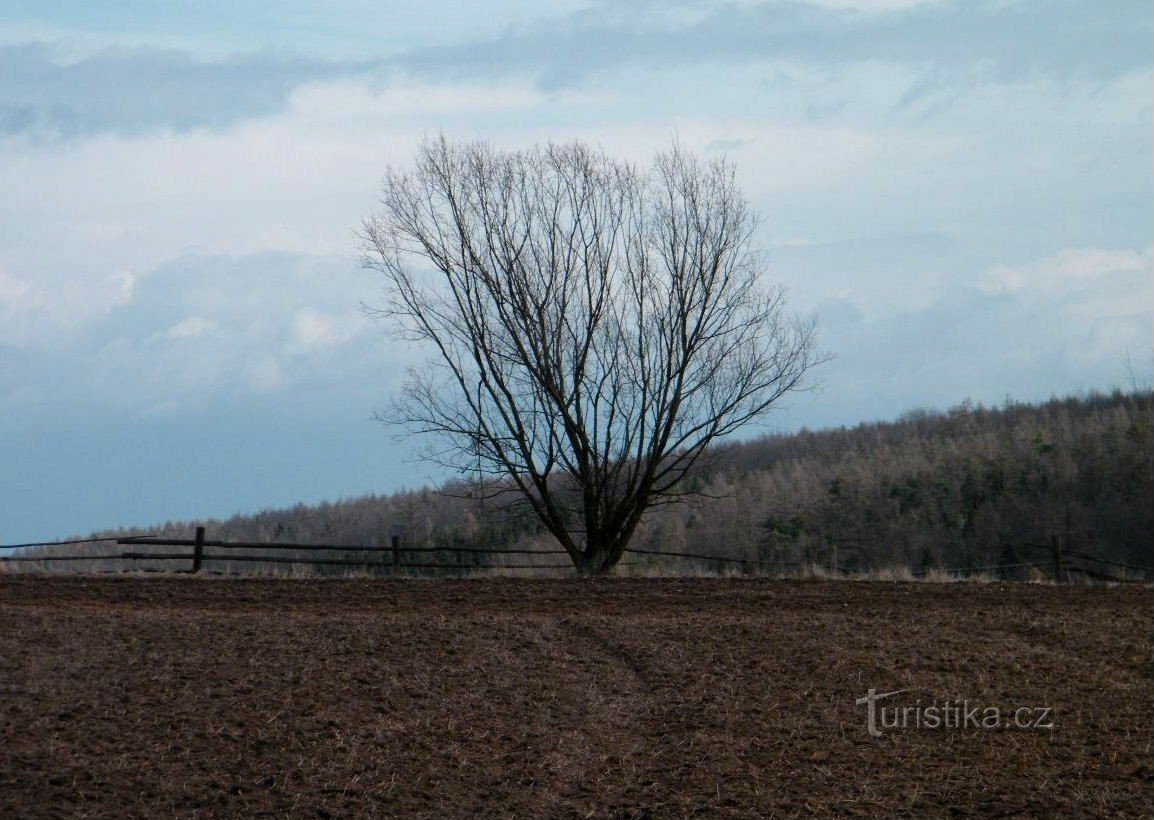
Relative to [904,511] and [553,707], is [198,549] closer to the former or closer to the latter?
[553,707]

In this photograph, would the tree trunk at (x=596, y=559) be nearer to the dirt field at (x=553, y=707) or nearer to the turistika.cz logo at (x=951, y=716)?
the dirt field at (x=553, y=707)

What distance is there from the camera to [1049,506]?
206 ft

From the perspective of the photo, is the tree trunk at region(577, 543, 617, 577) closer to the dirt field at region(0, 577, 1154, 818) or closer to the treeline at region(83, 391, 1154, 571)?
the dirt field at region(0, 577, 1154, 818)

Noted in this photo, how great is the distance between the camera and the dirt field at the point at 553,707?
9.28 m

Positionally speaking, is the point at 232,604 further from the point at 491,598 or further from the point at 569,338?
the point at 569,338

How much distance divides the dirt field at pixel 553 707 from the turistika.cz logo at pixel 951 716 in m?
0.13

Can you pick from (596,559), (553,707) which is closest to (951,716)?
(553,707)

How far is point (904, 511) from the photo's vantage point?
222ft

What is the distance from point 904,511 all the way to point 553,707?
5920cm

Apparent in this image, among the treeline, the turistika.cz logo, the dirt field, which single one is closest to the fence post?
the dirt field

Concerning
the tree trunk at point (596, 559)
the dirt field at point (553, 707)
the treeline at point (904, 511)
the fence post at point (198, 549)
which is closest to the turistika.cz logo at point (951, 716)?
the dirt field at point (553, 707)

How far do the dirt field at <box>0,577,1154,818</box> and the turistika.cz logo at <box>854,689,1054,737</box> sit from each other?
0.13 meters

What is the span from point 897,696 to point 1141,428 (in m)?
56.4

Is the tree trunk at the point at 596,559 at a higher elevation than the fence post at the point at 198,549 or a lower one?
lower
